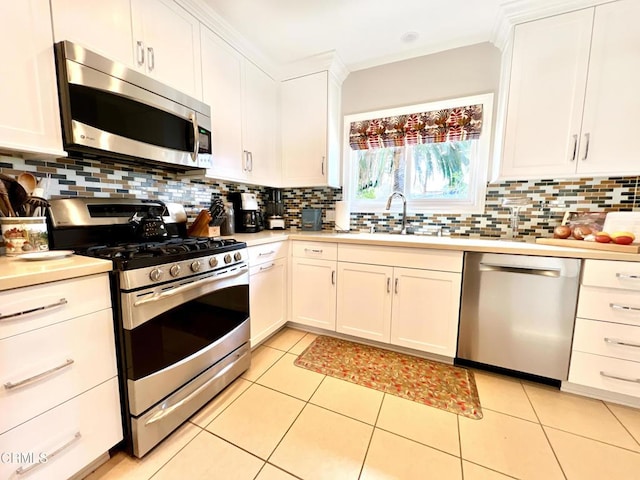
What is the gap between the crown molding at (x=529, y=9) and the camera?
1634 mm

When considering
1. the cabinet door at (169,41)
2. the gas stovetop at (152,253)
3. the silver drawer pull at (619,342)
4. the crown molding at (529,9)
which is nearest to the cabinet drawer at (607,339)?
the silver drawer pull at (619,342)

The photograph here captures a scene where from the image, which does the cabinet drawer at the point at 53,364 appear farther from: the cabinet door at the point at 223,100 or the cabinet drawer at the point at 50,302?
the cabinet door at the point at 223,100

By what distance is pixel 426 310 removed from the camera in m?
1.88

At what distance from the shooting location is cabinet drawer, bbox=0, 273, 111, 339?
2.70ft

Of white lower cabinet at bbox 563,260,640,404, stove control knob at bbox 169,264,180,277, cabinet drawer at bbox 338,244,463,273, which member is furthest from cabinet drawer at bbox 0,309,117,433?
white lower cabinet at bbox 563,260,640,404

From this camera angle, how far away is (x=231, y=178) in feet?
6.92

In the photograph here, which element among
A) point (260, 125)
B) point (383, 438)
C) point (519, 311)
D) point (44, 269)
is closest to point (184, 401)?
point (44, 269)

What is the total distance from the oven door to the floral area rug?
68 cm

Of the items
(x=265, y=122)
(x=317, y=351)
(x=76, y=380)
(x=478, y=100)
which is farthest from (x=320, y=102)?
(x=76, y=380)

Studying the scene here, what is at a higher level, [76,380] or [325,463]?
[76,380]

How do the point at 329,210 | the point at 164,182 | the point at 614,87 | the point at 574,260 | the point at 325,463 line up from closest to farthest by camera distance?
the point at 325,463
the point at 574,260
the point at 614,87
the point at 164,182
the point at 329,210

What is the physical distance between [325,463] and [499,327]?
1330mm

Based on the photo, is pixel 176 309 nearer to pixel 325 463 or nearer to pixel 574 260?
pixel 325 463

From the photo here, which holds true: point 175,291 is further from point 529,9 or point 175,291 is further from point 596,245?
point 529,9
